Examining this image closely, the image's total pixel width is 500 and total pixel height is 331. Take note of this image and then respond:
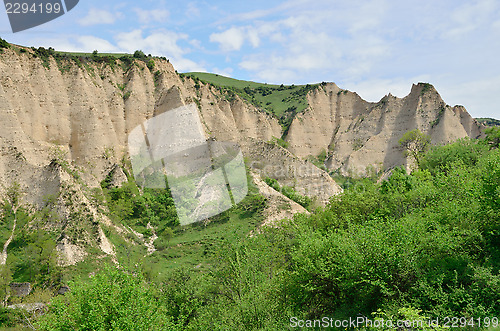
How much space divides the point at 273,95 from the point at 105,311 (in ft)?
327

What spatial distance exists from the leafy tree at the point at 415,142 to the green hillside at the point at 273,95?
2863 cm

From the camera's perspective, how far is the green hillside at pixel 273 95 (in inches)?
3592

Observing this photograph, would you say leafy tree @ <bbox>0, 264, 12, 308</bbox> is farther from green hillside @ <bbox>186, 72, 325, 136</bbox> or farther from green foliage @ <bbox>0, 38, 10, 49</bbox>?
green hillside @ <bbox>186, 72, 325, 136</bbox>

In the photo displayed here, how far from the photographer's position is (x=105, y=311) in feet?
52.0

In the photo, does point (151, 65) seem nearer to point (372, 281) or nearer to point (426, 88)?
point (426, 88)

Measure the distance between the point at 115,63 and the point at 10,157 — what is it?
30.3 metres

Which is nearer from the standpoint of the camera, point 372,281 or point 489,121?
point 372,281

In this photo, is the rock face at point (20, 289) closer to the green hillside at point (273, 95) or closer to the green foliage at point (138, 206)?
the green foliage at point (138, 206)

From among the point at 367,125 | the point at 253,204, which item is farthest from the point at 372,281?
the point at 367,125

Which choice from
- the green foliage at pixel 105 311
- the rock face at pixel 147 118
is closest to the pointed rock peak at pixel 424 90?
the rock face at pixel 147 118

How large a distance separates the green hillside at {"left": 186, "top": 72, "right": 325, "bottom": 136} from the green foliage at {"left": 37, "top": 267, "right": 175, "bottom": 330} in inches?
2501

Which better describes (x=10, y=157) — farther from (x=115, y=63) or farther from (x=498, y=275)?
(x=498, y=275)

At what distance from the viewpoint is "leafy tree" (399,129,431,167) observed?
2422 inches

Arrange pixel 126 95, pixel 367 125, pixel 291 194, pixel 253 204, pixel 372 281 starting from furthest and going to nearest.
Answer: pixel 367 125 → pixel 126 95 → pixel 291 194 → pixel 253 204 → pixel 372 281
